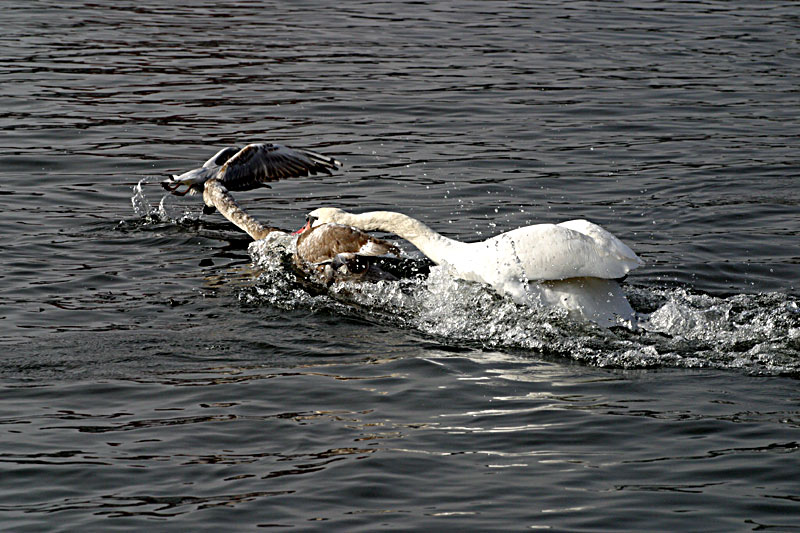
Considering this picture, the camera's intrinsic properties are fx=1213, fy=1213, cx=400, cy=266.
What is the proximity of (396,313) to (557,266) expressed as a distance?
1366mm

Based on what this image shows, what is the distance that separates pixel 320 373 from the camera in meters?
7.35

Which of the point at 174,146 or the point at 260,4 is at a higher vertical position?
the point at 260,4

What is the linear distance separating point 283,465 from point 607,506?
1589 mm

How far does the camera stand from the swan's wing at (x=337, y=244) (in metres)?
8.81

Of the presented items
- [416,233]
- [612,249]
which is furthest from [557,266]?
[416,233]

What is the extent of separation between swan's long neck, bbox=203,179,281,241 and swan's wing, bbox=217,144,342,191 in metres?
0.19

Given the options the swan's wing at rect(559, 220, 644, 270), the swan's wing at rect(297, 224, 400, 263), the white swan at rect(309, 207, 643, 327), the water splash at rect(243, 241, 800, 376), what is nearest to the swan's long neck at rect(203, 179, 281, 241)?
the swan's wing at rect(297, 224, 400, 263)

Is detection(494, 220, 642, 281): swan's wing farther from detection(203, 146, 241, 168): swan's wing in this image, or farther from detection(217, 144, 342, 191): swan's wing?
detection(203, 146, 241, 168): swan's wing

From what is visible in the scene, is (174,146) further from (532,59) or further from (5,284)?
(532,59)

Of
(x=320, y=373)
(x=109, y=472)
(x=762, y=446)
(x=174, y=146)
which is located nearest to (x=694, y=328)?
(x=762, y=446)

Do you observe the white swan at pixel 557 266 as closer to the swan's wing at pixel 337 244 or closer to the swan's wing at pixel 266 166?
the swan's wing at pixel 337 244

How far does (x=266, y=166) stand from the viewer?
1126 centimetres

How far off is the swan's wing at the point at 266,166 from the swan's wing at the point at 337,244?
6.28 feet

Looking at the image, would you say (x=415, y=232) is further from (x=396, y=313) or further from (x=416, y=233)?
(x=396, y=313)
